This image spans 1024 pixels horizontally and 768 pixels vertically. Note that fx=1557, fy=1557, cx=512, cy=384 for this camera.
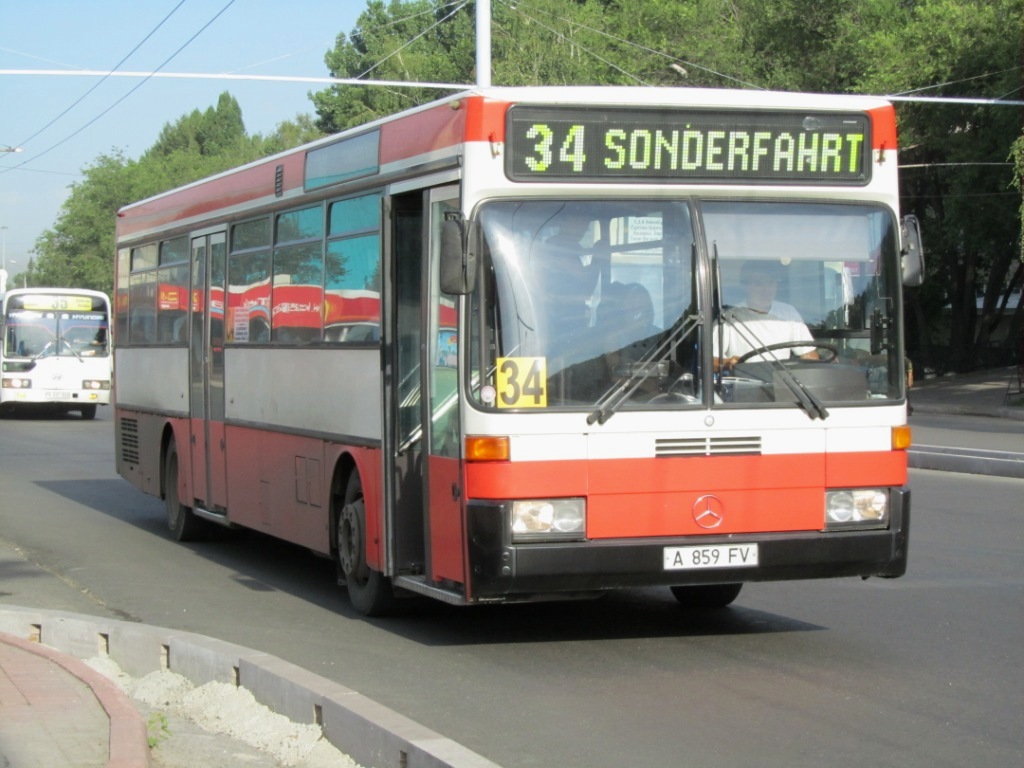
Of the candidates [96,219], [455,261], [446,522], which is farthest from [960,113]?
[96,219]

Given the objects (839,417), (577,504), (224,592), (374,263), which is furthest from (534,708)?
(224,592)

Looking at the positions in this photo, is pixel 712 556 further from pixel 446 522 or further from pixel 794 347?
pixel 446 522

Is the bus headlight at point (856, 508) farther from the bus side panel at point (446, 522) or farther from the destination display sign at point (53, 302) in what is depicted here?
the destination display sign at point (53, 302)

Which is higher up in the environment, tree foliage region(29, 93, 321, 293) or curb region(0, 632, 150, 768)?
tree foliage region(29, 93, 321, 293)

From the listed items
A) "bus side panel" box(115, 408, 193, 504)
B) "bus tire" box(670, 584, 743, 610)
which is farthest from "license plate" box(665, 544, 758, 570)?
"bus side panel" box(115, 408, 193, 504)

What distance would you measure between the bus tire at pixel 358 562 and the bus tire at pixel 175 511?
14.4 ft

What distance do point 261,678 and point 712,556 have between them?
242cm

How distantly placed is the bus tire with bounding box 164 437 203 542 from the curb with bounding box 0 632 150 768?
19.9 feet

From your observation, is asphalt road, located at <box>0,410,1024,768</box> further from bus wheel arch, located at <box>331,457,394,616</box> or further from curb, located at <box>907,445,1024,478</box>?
curb, located at <box>907,445,1024,478</box>

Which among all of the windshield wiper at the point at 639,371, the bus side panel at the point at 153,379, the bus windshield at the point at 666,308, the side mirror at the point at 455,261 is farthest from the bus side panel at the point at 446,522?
the bus side panel at the point at 153,379

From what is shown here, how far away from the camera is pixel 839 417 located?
8.19 metres

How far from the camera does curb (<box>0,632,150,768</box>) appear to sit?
5699mm

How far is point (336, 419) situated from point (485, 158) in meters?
2.63

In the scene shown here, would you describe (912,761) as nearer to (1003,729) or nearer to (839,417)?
(1003,729)
